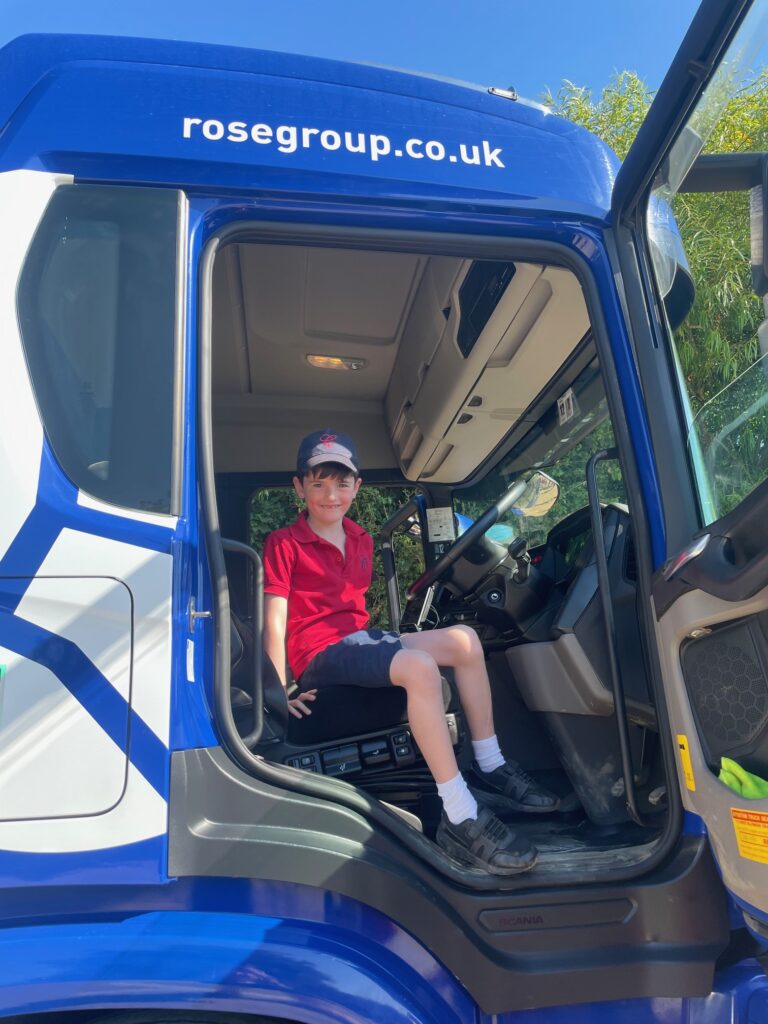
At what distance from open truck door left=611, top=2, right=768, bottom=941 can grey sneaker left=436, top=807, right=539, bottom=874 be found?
35 centimetres

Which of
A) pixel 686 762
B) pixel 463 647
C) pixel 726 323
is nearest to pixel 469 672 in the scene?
pixel 463 647

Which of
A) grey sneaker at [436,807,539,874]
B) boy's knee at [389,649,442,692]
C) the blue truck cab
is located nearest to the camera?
the blue truck cab

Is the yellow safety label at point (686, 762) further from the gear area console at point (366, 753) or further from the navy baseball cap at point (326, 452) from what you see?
the navy baseball cap at point (326, 452)

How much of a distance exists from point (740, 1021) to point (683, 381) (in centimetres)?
130

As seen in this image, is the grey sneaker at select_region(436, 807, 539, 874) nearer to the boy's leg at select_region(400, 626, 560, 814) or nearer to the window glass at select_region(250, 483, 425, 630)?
the boy's leg at select_region(400, 626, 560, 814)

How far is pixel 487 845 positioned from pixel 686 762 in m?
0.45

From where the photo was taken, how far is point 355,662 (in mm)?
1866

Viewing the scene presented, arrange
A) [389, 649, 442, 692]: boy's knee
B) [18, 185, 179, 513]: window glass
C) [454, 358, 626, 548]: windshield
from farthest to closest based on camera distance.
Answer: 1. [454, 358, 626, 548]: windshield
2. [389, 649, 442, 692]: boy's knee
3. [18, 185, 179, 513]: window glass

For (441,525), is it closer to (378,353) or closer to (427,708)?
(378,353)

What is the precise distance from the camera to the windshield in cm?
218

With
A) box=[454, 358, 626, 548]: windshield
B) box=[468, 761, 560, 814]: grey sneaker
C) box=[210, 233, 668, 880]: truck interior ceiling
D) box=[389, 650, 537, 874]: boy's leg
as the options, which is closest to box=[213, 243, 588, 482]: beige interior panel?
box=[210, 233, 668, 880]: truck interior ceiling

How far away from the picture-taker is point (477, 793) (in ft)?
6.25

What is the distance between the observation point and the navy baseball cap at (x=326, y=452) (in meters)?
2.23

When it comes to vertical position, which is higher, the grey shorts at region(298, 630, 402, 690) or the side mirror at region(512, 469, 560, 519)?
the side mirror at region(512, 469, 560, 519)
